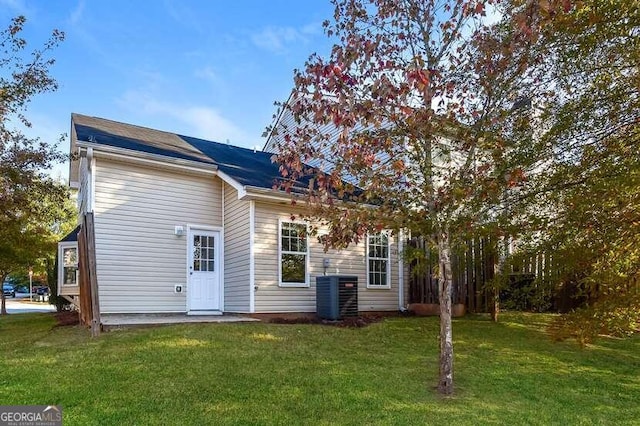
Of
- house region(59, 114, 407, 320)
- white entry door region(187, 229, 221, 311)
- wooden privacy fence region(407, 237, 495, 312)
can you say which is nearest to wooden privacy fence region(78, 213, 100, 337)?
house region(59, 114, 407, 320)

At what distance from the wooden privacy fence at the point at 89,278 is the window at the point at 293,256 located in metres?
3.88

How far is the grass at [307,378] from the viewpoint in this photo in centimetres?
408

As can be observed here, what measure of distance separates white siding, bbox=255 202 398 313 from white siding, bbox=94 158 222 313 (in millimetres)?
1659

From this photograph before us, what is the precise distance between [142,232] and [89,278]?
2273 millimetres

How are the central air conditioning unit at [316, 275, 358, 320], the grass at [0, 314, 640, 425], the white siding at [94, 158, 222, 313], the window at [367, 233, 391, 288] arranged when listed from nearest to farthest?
the grass at [0, 314, 640, 425], the white siding at [94, 158, 222, 313], the central air conditioning unit at [316, 275, 358, 320], the window at [367, 233, 391, 288]

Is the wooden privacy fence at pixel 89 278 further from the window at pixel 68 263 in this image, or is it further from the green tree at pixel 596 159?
the green tree at pixel 596 159

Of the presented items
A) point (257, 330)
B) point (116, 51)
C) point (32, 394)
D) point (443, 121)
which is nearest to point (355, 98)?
point (443, 121)

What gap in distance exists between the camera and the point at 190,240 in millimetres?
10656

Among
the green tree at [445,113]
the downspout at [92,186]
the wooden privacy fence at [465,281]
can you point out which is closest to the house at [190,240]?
the downspout at [92,186]

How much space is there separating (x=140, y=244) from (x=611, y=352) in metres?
8.82

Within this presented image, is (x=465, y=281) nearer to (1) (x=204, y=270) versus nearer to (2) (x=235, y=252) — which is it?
(2) (x=235, y=252)

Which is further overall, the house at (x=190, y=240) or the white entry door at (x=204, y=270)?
the white entry door at (x=204, y=270)

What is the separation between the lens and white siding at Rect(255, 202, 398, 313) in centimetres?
1010

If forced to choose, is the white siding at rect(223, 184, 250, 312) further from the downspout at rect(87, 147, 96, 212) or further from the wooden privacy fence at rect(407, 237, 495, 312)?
the wooden privacy fence at rect(407, 237, 495, 312)
